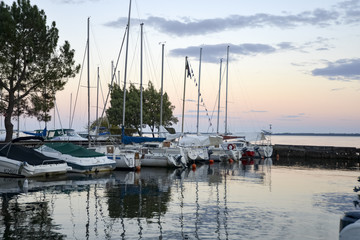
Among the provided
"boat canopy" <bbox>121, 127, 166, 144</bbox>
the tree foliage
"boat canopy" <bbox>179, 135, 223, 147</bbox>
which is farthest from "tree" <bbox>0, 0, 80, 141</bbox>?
the tree foliage

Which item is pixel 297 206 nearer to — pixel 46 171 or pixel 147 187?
pixel 147 187

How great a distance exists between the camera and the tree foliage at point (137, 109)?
74.1 metres

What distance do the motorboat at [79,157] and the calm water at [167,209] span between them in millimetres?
2658

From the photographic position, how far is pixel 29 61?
39.8 metres

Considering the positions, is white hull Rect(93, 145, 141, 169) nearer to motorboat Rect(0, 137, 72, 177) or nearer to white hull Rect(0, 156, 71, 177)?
motorboat Rect(0, 137, 72, 177)

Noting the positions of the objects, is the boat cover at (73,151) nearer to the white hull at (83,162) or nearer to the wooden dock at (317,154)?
the white hull at (83,162)

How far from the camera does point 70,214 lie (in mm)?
16422

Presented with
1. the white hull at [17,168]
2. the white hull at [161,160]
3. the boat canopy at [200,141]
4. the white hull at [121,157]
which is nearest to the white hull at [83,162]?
the white hull at [121,157]

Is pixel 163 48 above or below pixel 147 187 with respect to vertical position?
above

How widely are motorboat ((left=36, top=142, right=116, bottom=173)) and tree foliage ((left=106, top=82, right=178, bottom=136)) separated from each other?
39.8 m

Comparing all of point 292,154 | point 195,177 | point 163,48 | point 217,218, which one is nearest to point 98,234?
point 217,218

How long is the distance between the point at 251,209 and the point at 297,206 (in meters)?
2.76

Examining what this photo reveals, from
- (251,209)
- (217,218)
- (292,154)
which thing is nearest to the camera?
(217,218)

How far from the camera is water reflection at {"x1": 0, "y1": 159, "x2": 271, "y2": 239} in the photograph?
1362cm
